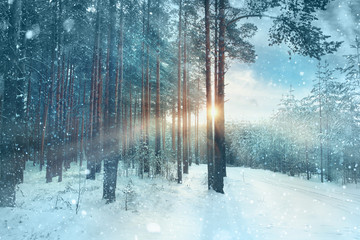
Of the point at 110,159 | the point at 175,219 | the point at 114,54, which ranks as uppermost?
the point at 114,54

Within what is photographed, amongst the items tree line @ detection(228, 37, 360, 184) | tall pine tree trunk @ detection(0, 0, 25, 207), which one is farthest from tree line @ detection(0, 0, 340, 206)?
tree line @ detection(228, 37, 360, 184)

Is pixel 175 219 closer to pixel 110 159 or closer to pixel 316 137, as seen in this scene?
pixel 110 159

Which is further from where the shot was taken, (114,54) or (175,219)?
(114,54)

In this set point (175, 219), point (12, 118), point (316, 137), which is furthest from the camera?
point (316, 137)

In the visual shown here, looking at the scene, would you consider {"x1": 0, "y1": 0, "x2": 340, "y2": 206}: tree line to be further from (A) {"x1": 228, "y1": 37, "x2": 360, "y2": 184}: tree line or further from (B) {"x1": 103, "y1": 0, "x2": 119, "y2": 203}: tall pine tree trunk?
(A) {"x1": 228, "y1": 37, "x2": 360, "y2": 184}: tree line

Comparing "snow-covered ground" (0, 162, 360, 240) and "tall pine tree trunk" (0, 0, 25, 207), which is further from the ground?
"tall pine tree trunk" (0, 0, 25, 207)

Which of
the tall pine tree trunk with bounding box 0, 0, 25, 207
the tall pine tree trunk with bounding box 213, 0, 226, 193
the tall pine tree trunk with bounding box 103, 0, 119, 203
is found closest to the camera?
the tall pine tree trunk with bounding box 0, 0, 25, 207

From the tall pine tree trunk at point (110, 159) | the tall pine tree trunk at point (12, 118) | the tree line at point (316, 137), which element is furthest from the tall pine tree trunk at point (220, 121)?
the tree line at point (316, 137)

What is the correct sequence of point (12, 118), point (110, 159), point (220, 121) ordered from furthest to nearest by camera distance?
point (220, 121) < point (110, 159) < point (12, 118)

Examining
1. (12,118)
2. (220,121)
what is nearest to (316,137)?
(220,121)

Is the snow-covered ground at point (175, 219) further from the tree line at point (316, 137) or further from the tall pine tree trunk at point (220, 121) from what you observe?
the tree line at point (316, 137)

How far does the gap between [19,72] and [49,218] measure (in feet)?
16.4

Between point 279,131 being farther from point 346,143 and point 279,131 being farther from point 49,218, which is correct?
point 49,218

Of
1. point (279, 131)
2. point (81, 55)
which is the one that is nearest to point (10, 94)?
point (81, 55)
